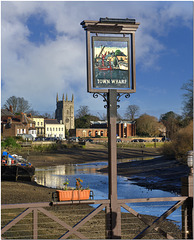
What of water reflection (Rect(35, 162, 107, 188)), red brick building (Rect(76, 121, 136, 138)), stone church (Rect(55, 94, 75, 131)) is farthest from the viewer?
stone church (Rect(55, 94, 75, 131))

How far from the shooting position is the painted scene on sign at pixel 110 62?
6602 mm

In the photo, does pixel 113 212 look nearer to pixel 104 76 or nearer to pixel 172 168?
pixel 104 76

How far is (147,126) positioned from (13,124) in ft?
118

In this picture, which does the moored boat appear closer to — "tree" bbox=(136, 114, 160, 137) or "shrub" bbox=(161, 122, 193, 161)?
"shrub" bbox=(161, 122, 193, 161)

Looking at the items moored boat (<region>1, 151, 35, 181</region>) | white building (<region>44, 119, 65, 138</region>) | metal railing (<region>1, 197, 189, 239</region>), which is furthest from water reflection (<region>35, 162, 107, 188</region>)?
white building (<region>44, 119, 65, 138</region>)

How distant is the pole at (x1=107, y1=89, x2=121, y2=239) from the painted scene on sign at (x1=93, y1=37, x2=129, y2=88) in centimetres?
25

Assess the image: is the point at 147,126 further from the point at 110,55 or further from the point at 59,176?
the point at 110,55

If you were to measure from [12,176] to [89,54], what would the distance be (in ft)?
70.0

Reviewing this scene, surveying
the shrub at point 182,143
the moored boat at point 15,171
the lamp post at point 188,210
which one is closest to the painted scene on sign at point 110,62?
the lamp post at point 188,210

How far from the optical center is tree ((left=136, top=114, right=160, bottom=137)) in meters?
88.9

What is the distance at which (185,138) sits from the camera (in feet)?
107

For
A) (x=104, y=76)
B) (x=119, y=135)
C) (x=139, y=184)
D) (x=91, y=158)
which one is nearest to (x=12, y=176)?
(x=139, y=184)

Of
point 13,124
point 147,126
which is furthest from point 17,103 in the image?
point 147,126

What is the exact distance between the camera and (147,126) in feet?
297
